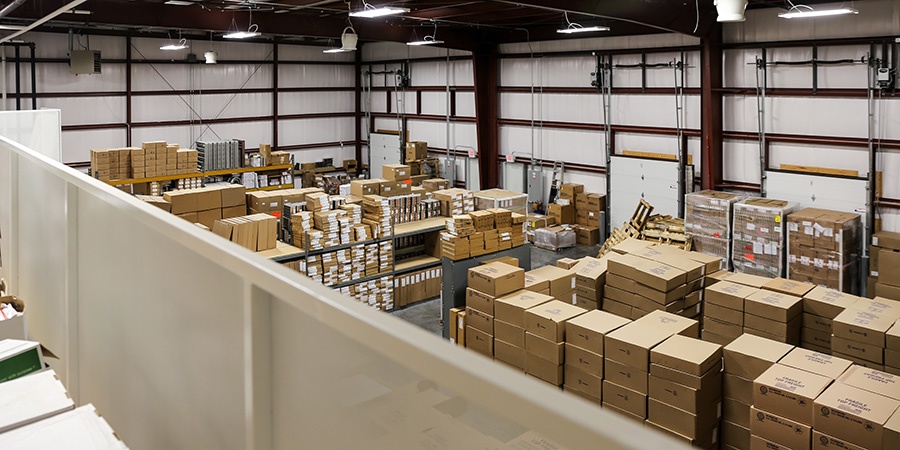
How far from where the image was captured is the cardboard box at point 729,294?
258 inches

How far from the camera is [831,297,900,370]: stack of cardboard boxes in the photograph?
18.6 ft

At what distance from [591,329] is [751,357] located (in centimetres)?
122

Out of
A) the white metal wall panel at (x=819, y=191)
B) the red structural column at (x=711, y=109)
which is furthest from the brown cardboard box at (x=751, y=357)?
the red structural column at (x=711, y=109)

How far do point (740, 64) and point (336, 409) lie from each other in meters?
12.1

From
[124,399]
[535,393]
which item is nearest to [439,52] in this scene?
[124,399]

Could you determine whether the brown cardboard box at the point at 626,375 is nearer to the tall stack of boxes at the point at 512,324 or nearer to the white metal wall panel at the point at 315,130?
the tall stack of boxes at the point at 512,324

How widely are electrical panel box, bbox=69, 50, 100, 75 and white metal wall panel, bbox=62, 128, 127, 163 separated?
5.81 ft

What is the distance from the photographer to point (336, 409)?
102 centimetres

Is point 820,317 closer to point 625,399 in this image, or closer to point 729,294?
point 729,294

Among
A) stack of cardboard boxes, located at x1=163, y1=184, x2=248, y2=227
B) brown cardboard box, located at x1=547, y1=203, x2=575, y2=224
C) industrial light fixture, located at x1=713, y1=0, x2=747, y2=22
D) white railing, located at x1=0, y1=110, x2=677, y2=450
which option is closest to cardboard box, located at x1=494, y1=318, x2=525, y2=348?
industrial light fixture, located at x1=713, y1=0, x2=747, y2=22

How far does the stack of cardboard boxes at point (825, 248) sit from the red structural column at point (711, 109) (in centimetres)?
215

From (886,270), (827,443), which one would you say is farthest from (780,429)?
(886,270)

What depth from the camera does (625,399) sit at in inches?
216

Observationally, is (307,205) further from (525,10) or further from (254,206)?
(525,10)
